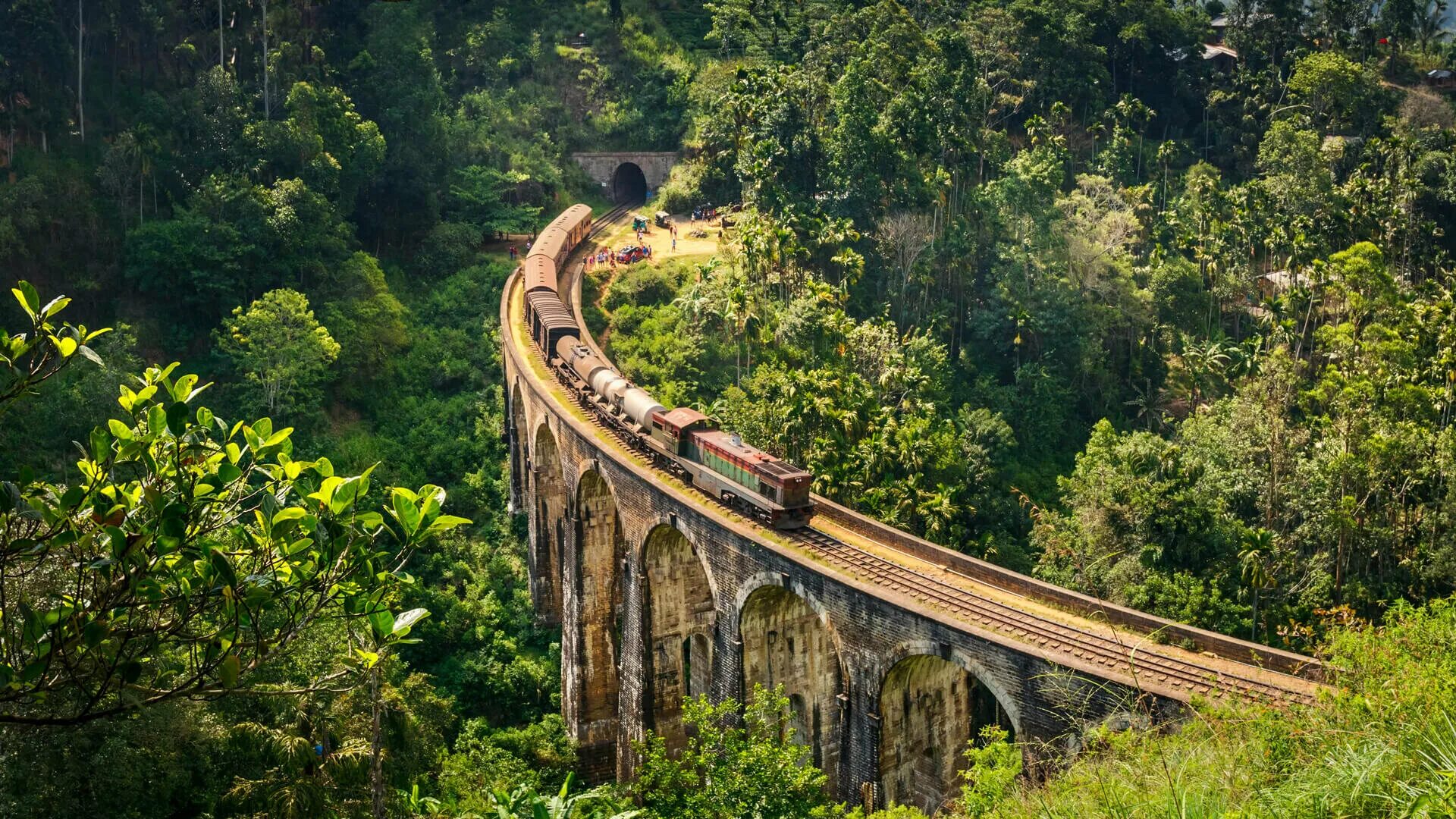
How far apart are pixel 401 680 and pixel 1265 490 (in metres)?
32.2

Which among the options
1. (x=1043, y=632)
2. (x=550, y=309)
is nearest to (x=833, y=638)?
(x=1043, y=632)

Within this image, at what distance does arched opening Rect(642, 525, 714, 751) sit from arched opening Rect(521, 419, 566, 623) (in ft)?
27.7

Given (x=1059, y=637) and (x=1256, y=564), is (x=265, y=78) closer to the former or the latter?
(x=1256, y=564)

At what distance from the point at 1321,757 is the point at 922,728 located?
55.9 feet

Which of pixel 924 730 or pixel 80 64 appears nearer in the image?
pixel 924 730

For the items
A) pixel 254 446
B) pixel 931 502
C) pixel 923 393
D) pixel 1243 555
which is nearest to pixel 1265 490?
pixel 1243 555

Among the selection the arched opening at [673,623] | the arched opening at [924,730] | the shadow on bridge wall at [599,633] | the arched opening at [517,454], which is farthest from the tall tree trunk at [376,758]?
the arched opening at [517,454]

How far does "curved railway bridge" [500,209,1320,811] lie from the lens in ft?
94.1

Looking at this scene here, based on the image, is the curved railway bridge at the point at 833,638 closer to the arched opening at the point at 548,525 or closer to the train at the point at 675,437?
the arched opening at the point at 548,525

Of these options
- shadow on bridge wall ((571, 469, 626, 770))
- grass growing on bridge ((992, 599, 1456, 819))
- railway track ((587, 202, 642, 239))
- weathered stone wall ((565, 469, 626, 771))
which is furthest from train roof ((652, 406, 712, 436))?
railway track ((587, 202, 642, 239))

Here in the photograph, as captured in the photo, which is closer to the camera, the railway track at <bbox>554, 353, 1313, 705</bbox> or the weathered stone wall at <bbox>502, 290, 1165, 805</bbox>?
the railway track at <bbox>554, 353, 1313, 705</bbox>

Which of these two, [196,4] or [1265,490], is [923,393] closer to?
[1265,490]

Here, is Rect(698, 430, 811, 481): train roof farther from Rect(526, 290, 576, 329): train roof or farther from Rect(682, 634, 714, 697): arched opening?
Rect(526, 290, 576, 329): train roof

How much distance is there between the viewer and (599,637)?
49.0 m
